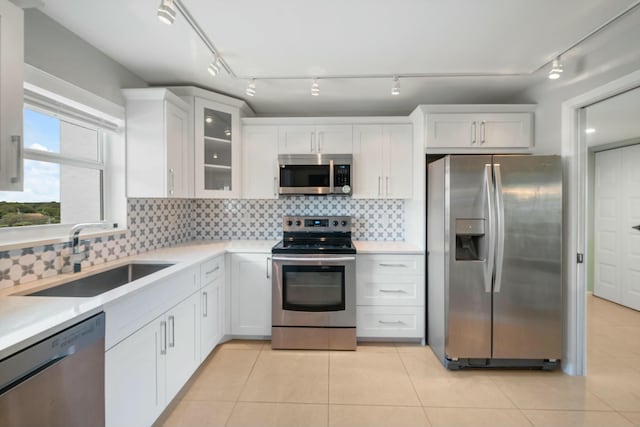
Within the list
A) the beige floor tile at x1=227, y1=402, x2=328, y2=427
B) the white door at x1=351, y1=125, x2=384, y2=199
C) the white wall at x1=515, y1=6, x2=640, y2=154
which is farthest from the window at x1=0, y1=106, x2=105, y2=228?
Result: the white wall at x1=515, y1=6, x2=640, y2=154

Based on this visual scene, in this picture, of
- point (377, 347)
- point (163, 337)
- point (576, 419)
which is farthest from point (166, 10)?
point (576, 419)

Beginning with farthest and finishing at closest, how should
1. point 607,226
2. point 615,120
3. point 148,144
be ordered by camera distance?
Answer: 1. point 607,226
2. point 615,120
3. point 148,144

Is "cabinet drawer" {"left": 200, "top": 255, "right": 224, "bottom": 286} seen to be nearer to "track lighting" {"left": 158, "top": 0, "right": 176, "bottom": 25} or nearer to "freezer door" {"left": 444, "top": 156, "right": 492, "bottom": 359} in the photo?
"track lighting" {"left": 158, "top": 0, "right": 176, "bottom": 25}

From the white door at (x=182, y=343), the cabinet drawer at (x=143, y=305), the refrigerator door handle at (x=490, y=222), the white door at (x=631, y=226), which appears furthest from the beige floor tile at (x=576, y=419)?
the white door at (x=631, y=226)

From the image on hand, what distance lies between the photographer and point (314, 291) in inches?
102

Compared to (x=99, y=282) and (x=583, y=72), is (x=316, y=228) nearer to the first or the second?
(x=99, y=282)

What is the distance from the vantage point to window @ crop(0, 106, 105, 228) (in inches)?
65.6

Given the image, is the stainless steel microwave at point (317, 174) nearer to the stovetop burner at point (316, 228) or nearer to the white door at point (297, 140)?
the white door at point (297, 140)

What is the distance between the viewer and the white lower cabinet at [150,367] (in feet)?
4.28

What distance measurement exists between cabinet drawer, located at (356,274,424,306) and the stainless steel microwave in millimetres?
902

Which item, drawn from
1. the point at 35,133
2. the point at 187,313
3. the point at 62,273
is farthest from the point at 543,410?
the point at 35,133

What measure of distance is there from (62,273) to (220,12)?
1821 mm

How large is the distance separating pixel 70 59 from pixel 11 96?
0.97 meters

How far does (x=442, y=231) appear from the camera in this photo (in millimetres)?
2348
